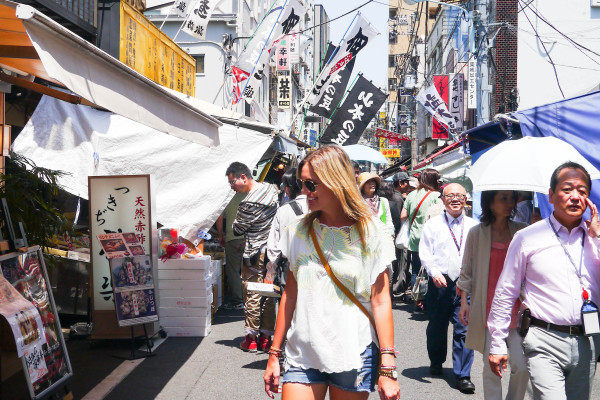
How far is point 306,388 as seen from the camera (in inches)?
129

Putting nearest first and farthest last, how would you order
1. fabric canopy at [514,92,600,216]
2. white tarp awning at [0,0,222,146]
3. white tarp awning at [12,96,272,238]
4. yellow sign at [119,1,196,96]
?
white tarp awning at [0,0,222,146] → fabric canopy at [514,92,600,216] → white tarp awning at [12,96,272,238] → yellow sign at [119,1,196,96]

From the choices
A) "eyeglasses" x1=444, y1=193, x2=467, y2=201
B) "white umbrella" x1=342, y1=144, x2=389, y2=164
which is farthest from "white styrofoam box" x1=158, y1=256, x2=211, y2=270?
"white umbrella" x1=342, y1=144, x2=389, y2=164

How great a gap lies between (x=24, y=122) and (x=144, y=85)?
5.58m

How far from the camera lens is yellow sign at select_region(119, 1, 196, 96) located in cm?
1105

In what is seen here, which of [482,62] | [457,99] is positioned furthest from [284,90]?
[482,62]

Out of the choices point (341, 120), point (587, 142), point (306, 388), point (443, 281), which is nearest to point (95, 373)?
point (443, 281)

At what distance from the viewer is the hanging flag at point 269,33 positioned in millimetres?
15516

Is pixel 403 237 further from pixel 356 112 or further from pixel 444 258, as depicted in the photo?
pixel 356 112

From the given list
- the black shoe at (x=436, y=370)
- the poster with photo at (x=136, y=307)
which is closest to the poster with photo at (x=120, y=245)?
the poster with photo at (x=136, y=307)

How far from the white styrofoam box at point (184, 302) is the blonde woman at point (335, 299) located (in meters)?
5.27

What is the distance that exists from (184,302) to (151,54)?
19.7 ft

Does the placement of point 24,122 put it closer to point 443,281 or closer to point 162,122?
point 162,122

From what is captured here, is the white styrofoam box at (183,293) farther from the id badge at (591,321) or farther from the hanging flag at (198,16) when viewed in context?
the hanging flag at (198,16)

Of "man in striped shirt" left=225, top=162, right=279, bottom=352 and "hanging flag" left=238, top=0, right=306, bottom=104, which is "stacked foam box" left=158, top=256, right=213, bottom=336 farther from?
"hanging flag" left=238, top=0, right=306, bottom=104
